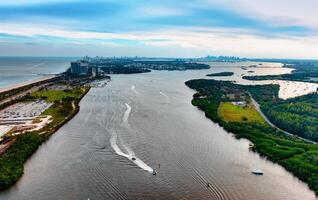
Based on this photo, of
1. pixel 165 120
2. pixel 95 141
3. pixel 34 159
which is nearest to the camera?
pixel 34 159

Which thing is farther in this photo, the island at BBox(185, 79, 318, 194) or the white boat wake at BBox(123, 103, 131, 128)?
the white boat wake at BBox(123, 103, 131, 128)

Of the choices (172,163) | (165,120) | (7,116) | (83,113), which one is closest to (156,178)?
(172,163)

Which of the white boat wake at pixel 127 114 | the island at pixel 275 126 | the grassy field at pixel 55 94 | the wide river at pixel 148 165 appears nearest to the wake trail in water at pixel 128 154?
the wide river at pixel 148 165

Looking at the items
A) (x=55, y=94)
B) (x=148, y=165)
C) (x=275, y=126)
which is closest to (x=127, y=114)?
(x=275, y=126)

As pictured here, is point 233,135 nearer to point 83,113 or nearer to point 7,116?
point 83,113

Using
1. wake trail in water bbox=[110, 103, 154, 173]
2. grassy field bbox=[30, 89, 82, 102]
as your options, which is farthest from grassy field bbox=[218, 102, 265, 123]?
grassy field bbox=[30, 89, 82, 102]

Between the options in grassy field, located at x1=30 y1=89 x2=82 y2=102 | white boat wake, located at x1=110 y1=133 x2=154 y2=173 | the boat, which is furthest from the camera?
grassy field, located at x1=30 y1=89 x2=82 y2=102

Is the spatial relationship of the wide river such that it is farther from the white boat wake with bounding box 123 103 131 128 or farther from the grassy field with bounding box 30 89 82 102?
the grassy field with bounding box 30 89 82 102

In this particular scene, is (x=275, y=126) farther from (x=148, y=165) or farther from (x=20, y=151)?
(x=20, y=151)
